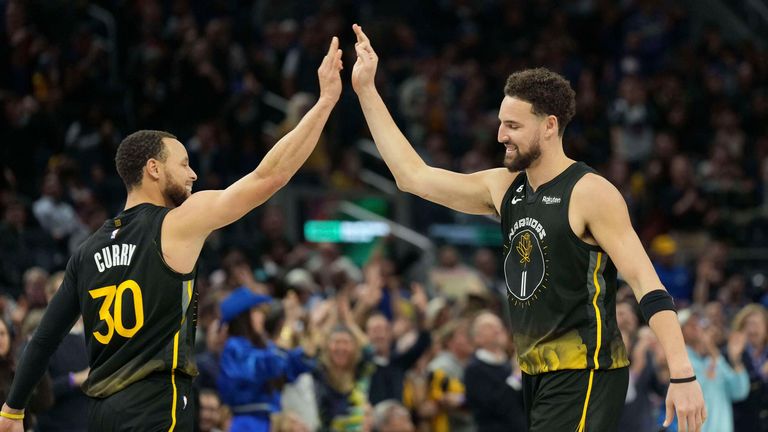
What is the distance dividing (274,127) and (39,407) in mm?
9896

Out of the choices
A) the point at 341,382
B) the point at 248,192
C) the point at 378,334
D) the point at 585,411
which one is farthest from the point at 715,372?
the point at 248,192

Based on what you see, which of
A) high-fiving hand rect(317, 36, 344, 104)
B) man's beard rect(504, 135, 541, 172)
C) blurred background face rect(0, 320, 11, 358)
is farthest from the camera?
blurred background face rect(0, 320, 11, 358)

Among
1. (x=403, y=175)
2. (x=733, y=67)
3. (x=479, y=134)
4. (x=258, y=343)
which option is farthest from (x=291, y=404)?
(x=733, y=67)

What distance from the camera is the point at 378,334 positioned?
11875mm

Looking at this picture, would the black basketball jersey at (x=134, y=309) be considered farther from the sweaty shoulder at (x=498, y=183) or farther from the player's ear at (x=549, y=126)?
the player's ear at (x=549, y=126)

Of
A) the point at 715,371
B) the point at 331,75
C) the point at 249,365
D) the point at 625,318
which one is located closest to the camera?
the point at 331,75

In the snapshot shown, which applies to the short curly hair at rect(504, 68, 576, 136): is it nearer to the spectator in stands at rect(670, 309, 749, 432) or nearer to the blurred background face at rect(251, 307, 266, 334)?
the blurred background face at rect(251, 307, 266, 334)

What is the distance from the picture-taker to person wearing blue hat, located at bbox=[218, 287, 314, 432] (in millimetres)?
9570

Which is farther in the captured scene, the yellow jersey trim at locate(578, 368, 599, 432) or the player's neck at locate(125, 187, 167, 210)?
the player's neck at locate(125, 187, 167, 210)

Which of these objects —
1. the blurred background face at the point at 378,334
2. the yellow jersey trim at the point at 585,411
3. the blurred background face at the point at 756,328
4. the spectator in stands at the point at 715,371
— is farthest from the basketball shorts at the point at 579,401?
the blurred background face at the point at 756,328

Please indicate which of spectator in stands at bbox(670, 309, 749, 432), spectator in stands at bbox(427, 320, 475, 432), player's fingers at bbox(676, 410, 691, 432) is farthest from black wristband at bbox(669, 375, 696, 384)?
spectator in stands at bbox(427, 320, 475, 432)

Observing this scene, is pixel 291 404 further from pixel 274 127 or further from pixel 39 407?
pixel 274 127

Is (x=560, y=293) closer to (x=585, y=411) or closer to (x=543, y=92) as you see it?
(x=585, y=411)

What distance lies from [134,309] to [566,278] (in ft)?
6.46
